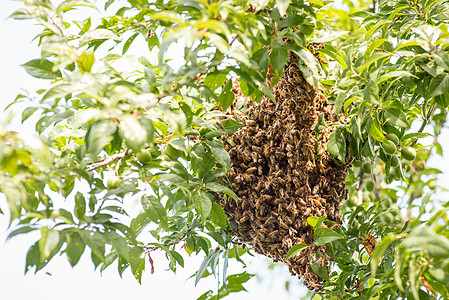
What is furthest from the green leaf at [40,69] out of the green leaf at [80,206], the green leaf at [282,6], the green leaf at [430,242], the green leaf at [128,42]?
the green leaf at [430,242]

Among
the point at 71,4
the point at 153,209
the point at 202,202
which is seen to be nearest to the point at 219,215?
the point at 202,202

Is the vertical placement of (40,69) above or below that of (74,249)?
above

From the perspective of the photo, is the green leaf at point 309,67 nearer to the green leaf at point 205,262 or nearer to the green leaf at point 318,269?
the green leaf at point 318,269

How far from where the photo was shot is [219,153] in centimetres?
104

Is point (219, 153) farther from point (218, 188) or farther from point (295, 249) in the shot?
point (295, 249)

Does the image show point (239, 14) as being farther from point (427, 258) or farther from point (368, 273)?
point (368, 273)

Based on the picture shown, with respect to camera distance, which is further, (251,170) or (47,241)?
(251,170)

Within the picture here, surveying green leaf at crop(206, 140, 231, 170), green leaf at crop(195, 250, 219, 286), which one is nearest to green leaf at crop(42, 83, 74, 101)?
green leaf at crop(206, 140, 231, 170)

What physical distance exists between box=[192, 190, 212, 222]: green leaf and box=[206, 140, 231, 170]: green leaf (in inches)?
3.2

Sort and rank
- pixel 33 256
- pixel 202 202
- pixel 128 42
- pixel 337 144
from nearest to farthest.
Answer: pixel 33 256
pixel 202 202
pixel 337 144
pixel 128 42

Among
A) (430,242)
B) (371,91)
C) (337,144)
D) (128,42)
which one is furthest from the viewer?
(128,42)

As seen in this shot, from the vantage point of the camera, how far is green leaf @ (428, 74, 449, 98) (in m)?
Answer: 0.99

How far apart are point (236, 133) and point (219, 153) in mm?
174

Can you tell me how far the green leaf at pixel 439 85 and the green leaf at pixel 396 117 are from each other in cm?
8
